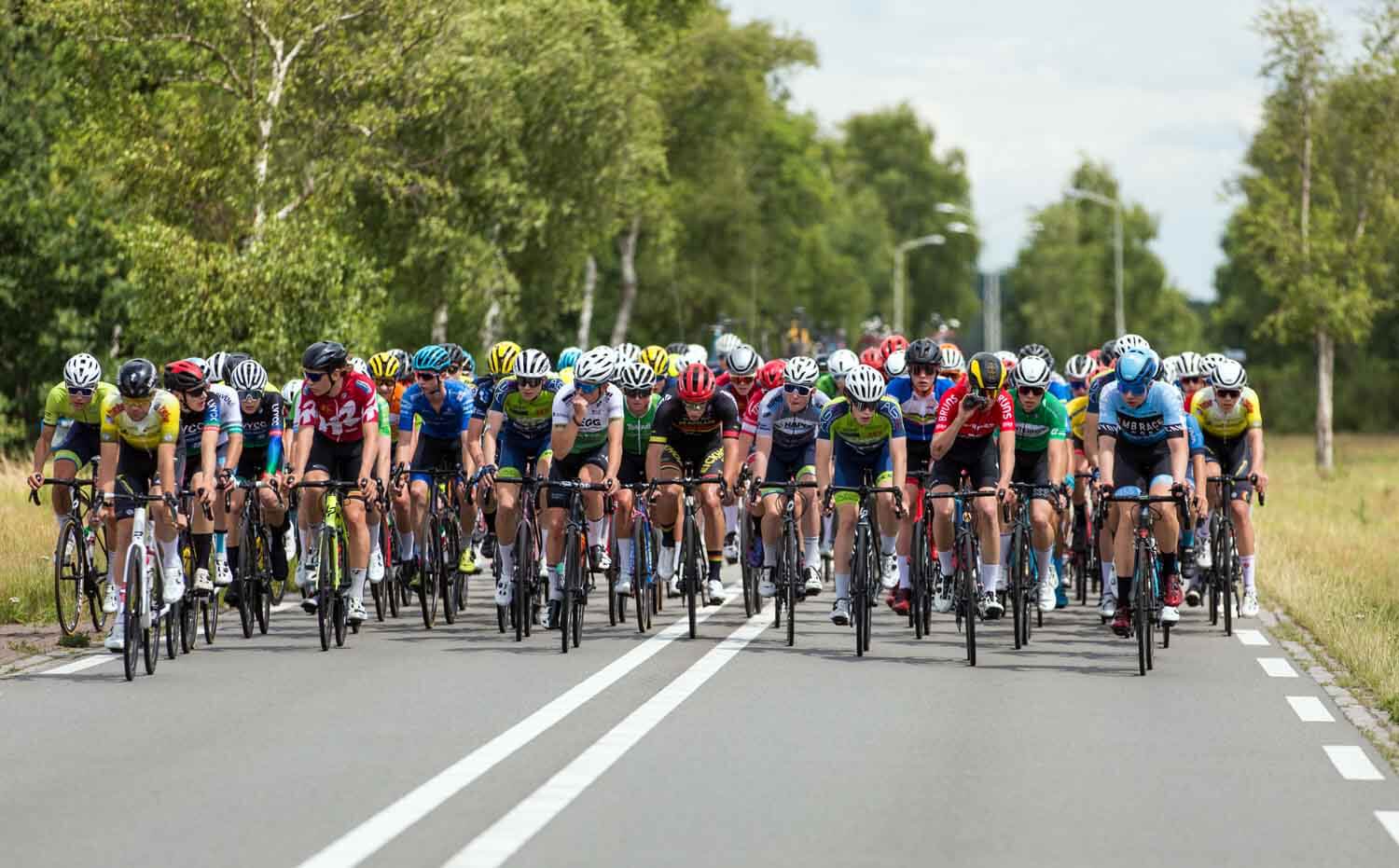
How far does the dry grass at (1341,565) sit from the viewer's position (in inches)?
536

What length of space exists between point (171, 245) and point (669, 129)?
32.1m

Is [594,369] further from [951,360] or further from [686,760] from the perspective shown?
[686,760]

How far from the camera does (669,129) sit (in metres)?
61.5

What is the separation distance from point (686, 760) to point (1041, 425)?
5.90 meters

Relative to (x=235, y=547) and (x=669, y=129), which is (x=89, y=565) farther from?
(x=669, y=129)

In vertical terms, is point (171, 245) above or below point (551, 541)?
above

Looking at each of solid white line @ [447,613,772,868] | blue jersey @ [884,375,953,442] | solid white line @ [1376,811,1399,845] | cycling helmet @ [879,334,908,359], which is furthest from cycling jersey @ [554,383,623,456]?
solid white line @ [1376,811,1399,845]

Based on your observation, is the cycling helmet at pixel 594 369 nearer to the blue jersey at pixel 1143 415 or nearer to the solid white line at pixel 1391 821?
the blue jersey at pixel 1143 415

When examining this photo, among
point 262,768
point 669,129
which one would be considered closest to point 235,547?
point 262,768

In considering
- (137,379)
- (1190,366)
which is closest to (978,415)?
(1190,366)

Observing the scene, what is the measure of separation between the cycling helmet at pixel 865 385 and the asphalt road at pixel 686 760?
5.01ft

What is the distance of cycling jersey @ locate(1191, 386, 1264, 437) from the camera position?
16.1 m

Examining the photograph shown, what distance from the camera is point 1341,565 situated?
69.4 ft

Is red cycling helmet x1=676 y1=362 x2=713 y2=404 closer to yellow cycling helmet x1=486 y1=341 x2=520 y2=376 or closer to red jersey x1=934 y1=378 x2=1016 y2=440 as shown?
yellow cycling helmet x1=486 y1=341 x2=520 y2=376
